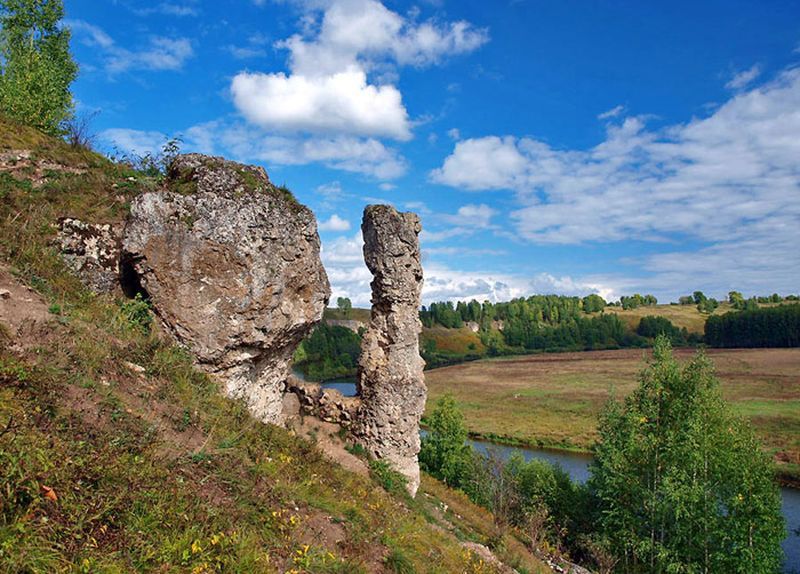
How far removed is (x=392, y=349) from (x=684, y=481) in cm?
1483

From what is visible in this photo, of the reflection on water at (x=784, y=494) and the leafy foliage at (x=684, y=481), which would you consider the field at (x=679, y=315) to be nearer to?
the reflection on water at (x=784, y=494)

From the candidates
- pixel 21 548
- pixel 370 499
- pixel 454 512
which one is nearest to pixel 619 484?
pixel 454 512

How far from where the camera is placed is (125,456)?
6.09 meters

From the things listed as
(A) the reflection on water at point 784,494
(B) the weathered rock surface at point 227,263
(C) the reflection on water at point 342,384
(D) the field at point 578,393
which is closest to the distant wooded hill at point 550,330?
(C) the reflection on water at point 342,384

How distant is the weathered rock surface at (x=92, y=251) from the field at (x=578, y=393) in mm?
25218

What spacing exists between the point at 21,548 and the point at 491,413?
64845 mm

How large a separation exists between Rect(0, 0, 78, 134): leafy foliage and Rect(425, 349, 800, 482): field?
29.6 meters

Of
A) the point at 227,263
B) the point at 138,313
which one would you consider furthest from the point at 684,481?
the point at 138,313

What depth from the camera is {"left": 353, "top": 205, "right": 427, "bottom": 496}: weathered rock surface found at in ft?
57.7

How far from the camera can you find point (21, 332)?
25.3 feet

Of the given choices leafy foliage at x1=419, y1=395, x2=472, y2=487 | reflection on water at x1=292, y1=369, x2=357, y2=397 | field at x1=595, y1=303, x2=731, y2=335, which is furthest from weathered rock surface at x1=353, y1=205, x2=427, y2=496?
field at x1=595, y1=303, x2=731, y2=335

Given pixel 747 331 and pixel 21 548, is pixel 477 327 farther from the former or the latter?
pixel 21 548

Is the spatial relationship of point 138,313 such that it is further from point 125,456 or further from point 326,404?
point 326,404

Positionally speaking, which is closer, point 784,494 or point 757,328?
point 784,494
